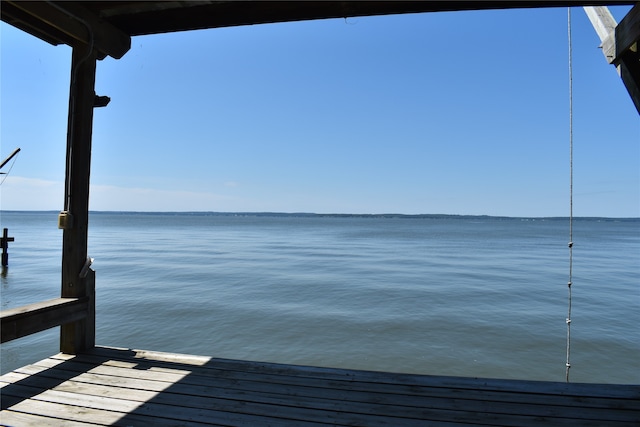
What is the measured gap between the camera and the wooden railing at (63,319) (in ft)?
10.4

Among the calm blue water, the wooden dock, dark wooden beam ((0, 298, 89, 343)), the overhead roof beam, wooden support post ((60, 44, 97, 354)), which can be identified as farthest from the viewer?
the calm blue water

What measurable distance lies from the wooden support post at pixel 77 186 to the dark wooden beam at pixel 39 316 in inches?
4.5

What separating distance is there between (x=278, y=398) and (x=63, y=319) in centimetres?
229

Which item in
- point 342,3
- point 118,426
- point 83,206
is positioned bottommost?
point 118,426

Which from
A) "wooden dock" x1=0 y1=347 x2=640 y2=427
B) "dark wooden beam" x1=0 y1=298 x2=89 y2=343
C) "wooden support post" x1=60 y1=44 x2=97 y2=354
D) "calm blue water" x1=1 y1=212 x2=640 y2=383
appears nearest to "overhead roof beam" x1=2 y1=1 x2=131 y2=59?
"wooden support post" x1=60 y1=44 x2=97 y2=354

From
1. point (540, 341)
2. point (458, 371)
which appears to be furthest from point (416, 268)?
point (458, 371)

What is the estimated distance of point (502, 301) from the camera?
12.0 m

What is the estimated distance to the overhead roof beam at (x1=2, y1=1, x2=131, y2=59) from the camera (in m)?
3.23

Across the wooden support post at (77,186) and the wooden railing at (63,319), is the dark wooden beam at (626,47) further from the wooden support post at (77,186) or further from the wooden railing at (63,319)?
the wooden railing at (63,319)

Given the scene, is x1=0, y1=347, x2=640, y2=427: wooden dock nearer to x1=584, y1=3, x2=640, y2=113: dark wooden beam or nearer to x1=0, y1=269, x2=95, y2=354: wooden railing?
x1=0, y1=269, x2=95, y2=354: wooden railing

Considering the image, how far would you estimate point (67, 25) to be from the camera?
3432 millimetres

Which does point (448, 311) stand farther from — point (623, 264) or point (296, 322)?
point (623, 264)

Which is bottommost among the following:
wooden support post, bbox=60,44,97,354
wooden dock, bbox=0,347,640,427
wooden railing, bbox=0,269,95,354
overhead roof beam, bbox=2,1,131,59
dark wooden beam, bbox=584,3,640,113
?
wooden dock, bbox=0,347,640,427

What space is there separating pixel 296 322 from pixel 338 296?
3174mm
